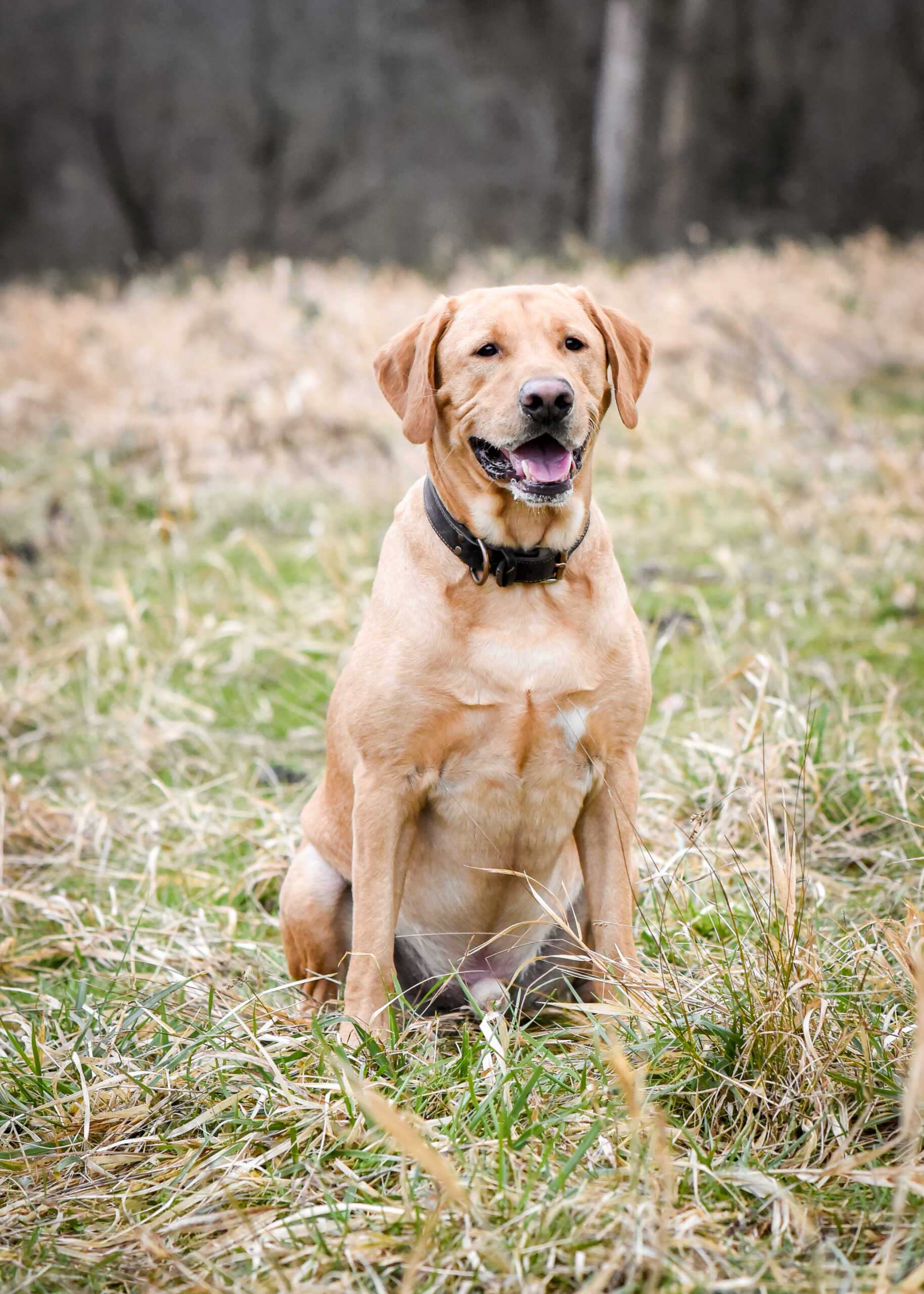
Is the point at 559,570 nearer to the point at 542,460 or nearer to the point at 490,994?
the point at 542,460

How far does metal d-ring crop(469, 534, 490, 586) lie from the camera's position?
2.45 meters

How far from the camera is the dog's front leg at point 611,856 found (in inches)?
98.2

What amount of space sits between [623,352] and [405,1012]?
5.52ft

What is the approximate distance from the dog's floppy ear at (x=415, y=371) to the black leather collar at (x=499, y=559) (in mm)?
209

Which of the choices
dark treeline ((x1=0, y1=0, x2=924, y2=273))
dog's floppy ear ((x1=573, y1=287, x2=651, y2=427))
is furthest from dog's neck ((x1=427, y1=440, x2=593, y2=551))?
dark treeline ((x1=0, y1=0, x2=924, y2=273))

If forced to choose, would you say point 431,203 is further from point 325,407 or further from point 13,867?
point 13,867

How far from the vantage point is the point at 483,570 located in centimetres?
246

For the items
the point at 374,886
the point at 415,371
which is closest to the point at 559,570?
the point at 415,371

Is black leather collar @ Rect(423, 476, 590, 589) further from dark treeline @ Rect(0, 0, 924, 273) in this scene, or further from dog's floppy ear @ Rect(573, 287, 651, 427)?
dark treeline @ Rect(0, 0, 924, 273)

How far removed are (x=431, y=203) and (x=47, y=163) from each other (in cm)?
685

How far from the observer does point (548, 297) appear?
8.77ft

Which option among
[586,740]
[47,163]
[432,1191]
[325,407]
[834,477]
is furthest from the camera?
[47,163]

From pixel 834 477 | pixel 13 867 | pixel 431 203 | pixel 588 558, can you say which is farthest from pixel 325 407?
pixel 431 203

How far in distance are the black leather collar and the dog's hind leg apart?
2.83 ft
